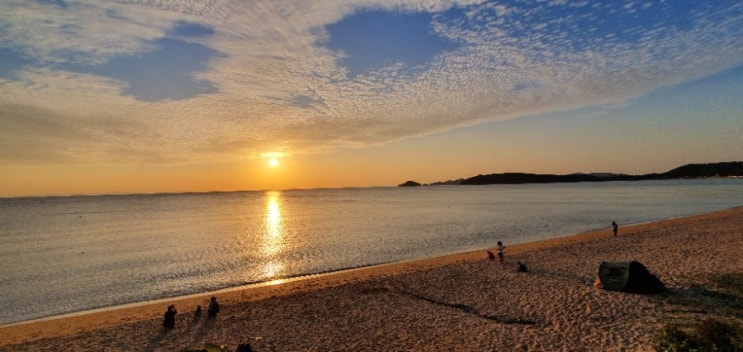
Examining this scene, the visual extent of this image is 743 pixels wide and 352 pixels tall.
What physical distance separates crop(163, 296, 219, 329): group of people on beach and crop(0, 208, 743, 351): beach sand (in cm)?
32

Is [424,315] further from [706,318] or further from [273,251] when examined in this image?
[273,251]

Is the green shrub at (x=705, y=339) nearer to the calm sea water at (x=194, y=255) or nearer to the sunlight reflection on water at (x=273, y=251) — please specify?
the calm sea water at (x=194, y=255)

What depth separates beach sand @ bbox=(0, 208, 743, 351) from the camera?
15.0 meters

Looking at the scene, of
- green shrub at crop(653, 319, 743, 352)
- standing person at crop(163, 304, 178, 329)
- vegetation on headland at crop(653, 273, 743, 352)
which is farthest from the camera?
standing person at crop(163, 304, 178, 329)

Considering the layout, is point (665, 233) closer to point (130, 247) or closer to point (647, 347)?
point (647, 347)

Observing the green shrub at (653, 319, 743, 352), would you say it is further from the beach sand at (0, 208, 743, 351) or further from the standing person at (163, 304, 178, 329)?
the standing person at (163, 304, 178, 329)

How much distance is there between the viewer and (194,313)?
20.2 m

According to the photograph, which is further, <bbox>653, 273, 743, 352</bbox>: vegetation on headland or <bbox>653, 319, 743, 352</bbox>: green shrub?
<bbox>653, 273, 743, 352</bbox>: vegetation on headland

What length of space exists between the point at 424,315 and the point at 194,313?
1079cm

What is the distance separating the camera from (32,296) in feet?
89.0

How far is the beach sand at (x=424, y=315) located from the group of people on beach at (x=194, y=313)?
316 mm

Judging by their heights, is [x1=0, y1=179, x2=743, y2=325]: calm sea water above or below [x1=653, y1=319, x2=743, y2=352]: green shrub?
below

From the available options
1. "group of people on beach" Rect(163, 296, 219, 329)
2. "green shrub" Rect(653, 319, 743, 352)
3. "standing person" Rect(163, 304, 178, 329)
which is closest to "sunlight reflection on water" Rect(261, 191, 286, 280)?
"group of people on beach" Rect(163, 296, 219, 329)

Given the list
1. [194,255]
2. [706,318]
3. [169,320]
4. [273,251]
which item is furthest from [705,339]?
[194,255]
